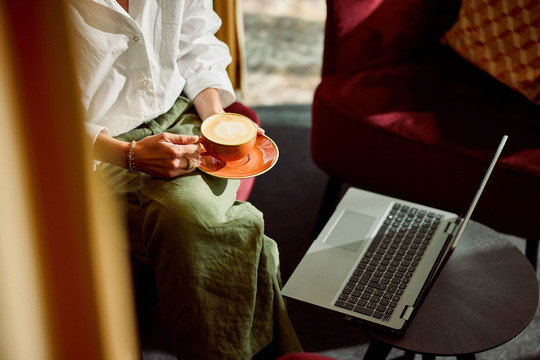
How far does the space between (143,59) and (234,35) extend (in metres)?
0.99

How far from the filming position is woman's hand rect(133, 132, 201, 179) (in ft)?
3.22

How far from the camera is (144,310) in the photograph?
112cm

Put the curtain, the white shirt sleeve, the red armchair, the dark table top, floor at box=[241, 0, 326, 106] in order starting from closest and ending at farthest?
the dark table top, the white shirt sleeve, the red armchair, the curtain, floor at box=[241, 0, 326, 106]

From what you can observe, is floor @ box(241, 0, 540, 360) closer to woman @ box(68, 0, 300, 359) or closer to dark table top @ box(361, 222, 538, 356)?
woman @ box(68, 0, 300, 359)

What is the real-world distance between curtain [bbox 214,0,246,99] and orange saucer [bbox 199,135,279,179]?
27.0 inches

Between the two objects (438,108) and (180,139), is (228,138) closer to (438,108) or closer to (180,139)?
(180,139)

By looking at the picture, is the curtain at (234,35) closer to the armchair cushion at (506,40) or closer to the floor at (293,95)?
the floor at (293,95)

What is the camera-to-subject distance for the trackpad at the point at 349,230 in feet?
3.50

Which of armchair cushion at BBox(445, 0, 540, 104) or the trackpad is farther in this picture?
armchair cushion at BBox(445, 0, 540, 104)

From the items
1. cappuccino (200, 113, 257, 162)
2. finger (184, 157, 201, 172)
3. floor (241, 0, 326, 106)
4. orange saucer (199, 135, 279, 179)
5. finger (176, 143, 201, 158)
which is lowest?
floor (241, 0, 326, 106)

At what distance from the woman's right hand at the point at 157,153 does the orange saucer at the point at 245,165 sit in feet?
0.08

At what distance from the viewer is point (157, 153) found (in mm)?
990

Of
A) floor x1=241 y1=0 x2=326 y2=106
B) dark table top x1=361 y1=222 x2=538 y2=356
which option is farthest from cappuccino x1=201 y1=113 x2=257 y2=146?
floor x1=241 y1=0 x2=326 y2=106

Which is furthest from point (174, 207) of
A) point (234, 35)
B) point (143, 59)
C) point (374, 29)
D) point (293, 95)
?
point (293, 95)
